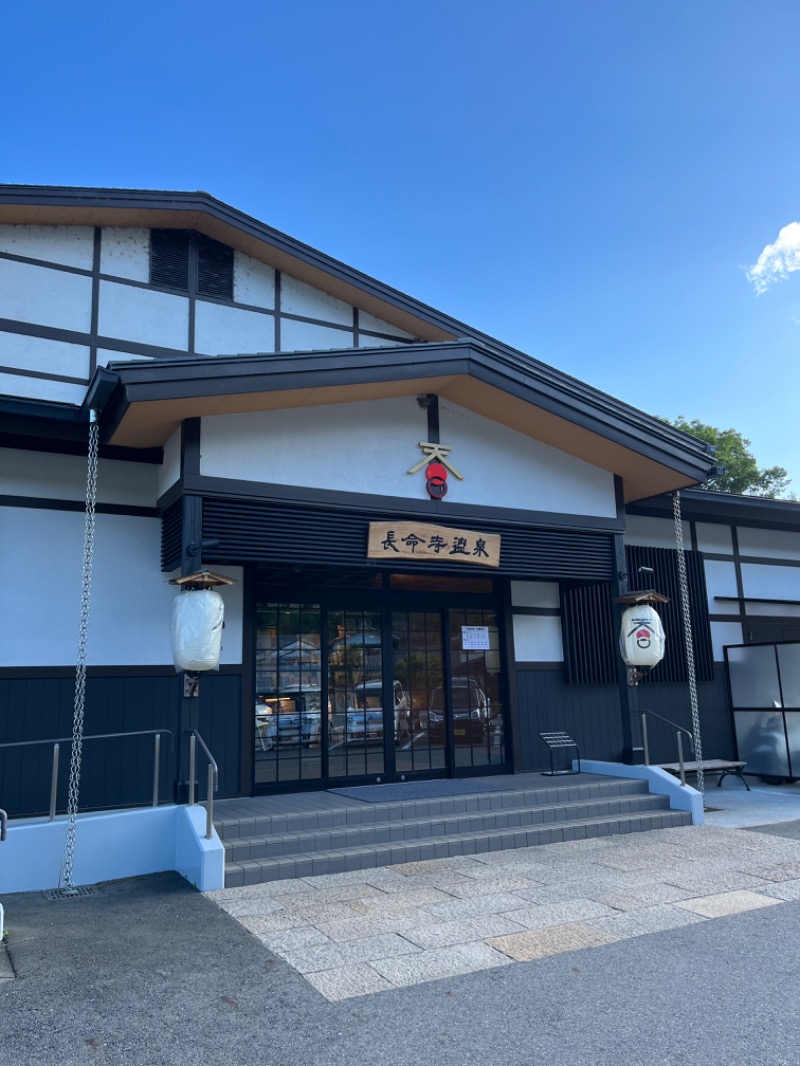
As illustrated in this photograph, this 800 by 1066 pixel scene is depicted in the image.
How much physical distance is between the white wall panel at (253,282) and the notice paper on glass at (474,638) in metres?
4.69

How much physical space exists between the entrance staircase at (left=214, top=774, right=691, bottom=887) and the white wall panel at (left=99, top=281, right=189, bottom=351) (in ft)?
16.4

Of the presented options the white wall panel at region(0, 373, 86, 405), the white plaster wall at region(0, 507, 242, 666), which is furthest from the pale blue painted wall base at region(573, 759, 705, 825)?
the white wall panel at region(0, 373, 86, 405)

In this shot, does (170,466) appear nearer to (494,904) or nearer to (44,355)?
(44,355)

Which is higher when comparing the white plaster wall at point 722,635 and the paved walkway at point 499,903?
the white plaster wall at point 722,635

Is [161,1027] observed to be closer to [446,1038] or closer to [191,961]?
[191,961]

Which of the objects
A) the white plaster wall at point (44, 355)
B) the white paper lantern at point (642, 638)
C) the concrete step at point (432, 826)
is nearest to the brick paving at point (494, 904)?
the concrete step at point (432, 826)

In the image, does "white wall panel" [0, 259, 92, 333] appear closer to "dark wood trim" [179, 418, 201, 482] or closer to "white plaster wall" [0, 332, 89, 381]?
"white plaster wall" [0, 332, 89, 381]

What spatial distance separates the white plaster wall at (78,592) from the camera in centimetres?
761

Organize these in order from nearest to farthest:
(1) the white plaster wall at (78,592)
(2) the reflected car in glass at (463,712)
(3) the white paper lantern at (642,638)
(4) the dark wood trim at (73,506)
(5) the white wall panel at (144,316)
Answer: (1) the white plaster wall at (78,592)
(4) the dark wood trim at (73,506)
(5) the white wall panel at (144,316)
(3) the white paper lantern at (642,638)
(2) the reflected car in glass at (463,712)

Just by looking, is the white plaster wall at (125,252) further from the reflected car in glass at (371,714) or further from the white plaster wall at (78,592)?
the reflected car in glass at (371,714)

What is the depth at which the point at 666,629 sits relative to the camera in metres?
11.6

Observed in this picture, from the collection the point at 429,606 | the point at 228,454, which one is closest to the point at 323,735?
the point at 429,606

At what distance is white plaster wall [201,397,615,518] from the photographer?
775 cm

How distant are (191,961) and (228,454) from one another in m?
4.41
